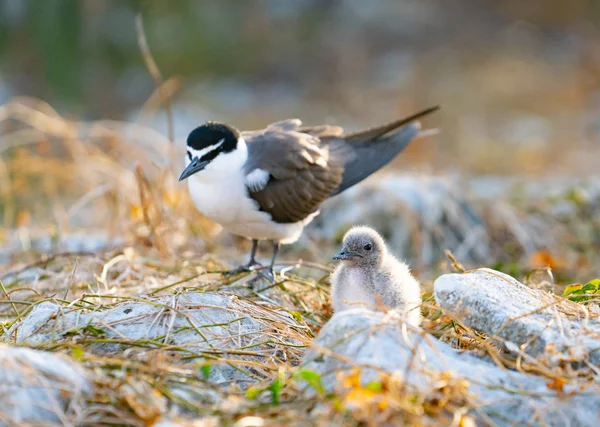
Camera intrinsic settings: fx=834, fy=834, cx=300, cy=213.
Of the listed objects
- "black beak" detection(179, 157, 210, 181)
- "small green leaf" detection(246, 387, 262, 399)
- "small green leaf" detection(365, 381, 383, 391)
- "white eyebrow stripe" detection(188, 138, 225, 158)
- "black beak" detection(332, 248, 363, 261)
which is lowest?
"small green leaf" detection(246, 387, 262, 399)

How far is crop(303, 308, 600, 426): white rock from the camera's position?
3037 mm

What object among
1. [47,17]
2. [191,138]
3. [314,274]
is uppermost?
[47,17]

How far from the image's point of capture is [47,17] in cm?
1386

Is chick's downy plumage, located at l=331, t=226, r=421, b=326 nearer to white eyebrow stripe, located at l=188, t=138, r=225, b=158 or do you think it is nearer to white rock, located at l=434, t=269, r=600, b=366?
white rock, located at l=434, t=269, r=600, b=366

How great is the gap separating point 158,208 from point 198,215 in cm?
116

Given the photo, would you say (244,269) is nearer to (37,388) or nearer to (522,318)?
(522,318)

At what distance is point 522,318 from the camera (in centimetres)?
347

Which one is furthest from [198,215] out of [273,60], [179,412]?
[273,60]

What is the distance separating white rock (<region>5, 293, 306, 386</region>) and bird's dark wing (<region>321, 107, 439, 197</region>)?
1.95 m

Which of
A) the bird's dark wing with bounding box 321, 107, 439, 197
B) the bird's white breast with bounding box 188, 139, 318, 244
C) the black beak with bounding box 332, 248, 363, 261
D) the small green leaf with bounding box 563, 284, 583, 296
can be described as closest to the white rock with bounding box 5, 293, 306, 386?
the black beak with bounding box 332, 248, 363, 261

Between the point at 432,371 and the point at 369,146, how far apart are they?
3197 millimetres

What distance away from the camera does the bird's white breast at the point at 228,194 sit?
5.10 m

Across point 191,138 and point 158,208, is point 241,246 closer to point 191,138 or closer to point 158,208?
point 158,208

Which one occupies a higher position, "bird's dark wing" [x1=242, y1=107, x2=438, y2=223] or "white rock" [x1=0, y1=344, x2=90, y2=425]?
"bird's dark wing" [x1=242, y1=107, x2=438, y2=223]
